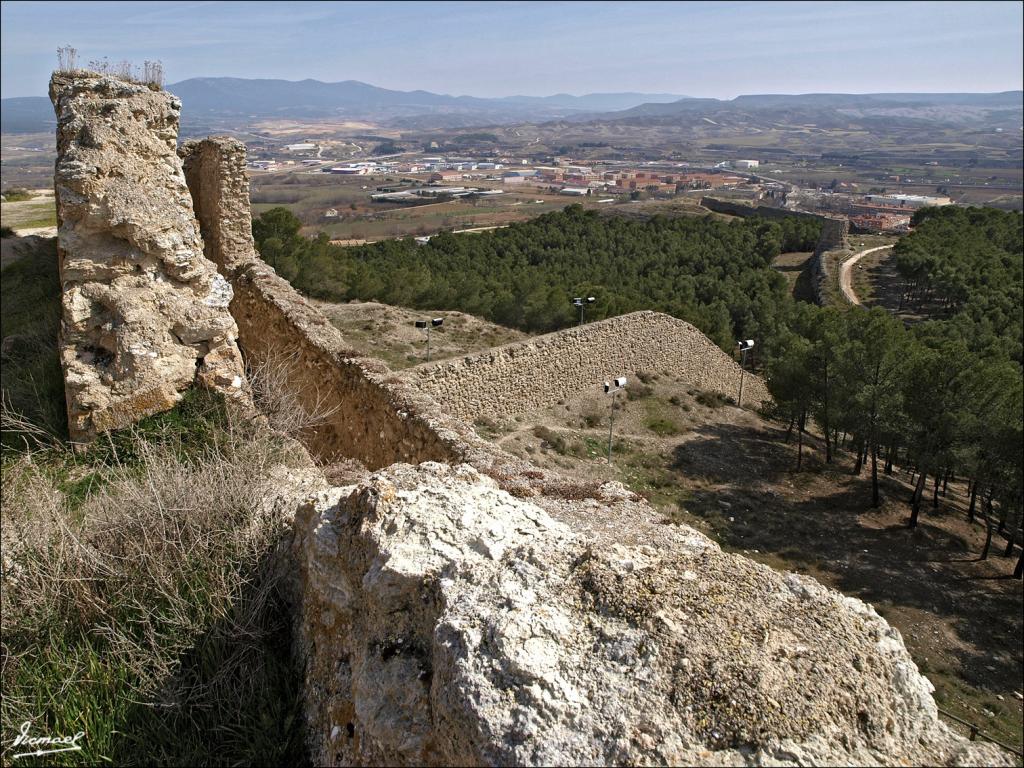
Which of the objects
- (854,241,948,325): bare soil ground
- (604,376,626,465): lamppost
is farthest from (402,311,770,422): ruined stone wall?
(854,241,948,325): bare soil ground

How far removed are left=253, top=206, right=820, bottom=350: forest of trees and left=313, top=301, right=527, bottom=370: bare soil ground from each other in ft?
5.13

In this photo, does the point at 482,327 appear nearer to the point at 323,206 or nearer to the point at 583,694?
the point at 583,694

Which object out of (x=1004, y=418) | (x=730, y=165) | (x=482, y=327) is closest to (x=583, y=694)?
(x=1004, y=418)

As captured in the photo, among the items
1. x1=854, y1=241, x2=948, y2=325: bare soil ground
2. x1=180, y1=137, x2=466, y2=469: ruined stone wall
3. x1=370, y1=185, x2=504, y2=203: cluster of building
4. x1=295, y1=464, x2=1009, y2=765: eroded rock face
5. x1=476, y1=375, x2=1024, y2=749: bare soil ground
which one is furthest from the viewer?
x1=370, y1=185, x2=504, y2=203: cluster of building

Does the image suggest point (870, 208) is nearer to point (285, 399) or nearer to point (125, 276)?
point (285, 399)

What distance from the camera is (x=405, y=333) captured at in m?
16.8

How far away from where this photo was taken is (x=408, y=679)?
244cm

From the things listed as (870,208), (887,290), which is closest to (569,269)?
(887,290)

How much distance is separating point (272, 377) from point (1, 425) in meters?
2.47

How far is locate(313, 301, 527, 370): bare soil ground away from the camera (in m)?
15.3

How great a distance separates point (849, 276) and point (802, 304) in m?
16.0

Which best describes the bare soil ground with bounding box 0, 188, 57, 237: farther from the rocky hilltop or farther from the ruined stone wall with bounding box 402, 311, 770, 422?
the rocky hilltop

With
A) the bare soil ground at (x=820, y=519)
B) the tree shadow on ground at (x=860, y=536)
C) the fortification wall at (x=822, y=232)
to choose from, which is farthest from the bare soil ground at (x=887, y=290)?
the tree shadow on ground at (x=860, y=536)

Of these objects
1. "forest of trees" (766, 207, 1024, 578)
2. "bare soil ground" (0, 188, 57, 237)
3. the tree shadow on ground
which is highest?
"bare soil ground" (0, 188, 57, 237)
